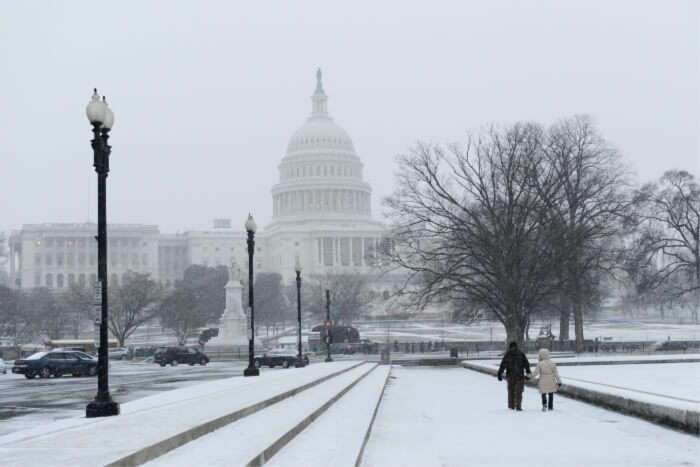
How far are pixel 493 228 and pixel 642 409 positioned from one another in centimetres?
2739

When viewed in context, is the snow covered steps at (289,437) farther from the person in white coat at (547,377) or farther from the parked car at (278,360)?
the parked car at (278,360)

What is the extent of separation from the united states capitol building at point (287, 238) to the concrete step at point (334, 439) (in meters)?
158

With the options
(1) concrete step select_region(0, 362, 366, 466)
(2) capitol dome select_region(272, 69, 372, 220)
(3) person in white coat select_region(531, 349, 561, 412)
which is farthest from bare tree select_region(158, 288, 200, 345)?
(2) capitol dome select_region(272, 69, 372, 220)

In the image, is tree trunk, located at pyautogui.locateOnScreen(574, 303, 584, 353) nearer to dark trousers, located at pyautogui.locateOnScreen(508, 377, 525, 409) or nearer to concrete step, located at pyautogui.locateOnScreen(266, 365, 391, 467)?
dark trousers, located at pyautogui.locateOnScreen(508, 377, 525, 409)

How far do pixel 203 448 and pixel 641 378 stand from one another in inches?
730

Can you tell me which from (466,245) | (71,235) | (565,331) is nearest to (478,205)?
(466,245)

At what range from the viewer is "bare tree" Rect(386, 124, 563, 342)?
41.2 metres

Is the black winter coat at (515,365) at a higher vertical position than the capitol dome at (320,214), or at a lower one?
lower

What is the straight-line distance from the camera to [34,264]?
18575 centimetres

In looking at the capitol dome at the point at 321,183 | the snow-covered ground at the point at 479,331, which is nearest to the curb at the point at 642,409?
the snow-covered ground at the point at 479,331

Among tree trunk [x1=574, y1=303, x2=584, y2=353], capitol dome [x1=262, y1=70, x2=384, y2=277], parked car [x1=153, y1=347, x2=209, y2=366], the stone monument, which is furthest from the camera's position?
capitol dome [x1=262, y1=70, x2=384, y2=277]

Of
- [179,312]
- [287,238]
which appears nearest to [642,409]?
[179,312]

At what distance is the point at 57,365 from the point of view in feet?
129

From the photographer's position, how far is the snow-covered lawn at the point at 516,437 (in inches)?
450
